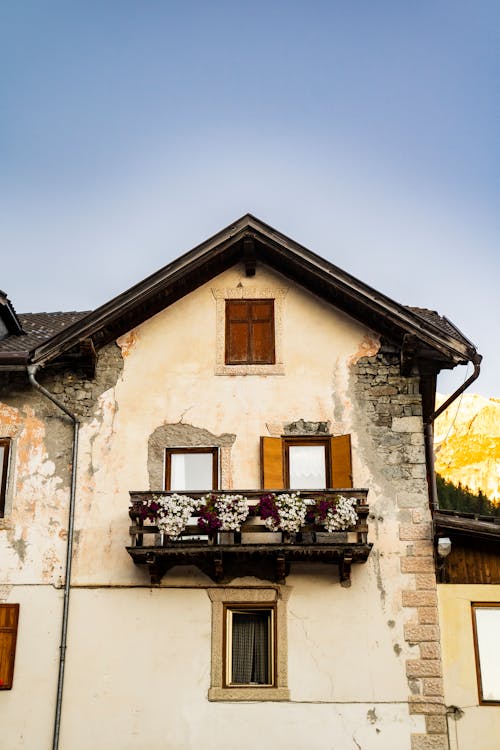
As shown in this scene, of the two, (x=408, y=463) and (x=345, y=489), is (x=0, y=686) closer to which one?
(x=345, y=489)

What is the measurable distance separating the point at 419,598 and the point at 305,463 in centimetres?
279

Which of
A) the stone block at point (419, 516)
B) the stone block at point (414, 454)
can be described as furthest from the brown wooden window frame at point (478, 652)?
the stone block at point (414, 454)

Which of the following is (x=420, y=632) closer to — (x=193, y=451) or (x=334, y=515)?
(x=334, y=515)

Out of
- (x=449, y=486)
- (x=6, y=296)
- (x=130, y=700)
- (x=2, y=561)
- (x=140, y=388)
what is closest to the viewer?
(x=130, y=700)

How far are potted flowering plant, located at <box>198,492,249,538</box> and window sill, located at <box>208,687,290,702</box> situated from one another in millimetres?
2302

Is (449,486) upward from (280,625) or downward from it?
upward

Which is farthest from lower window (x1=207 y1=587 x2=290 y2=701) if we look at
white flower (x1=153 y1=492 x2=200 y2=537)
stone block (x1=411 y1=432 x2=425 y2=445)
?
stone block (x1=411 y1=432 x2=425 y2=445)

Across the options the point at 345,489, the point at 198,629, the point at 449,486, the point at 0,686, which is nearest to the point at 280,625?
the point at 198,629

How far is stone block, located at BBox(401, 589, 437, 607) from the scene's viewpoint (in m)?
14.5

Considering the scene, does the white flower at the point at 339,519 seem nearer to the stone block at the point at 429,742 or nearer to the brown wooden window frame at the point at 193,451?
the brown wooden window frame at the point at 193,451

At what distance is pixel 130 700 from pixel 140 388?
5065mm

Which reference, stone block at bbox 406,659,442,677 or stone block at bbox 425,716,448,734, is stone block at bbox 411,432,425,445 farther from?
stone block at bbox 425,716,448,734

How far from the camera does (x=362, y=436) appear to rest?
15.6 m

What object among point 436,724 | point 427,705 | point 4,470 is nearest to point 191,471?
point 4,470
